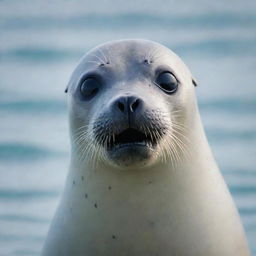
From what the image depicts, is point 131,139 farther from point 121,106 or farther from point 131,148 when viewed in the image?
point 121,106

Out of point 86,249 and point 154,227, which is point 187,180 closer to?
point 154,227

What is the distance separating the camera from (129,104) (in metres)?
Result: 6.55

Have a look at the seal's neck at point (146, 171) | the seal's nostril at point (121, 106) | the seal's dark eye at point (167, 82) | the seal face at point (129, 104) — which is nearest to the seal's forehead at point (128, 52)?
the seal face at point (129, 104)

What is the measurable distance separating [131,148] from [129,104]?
338 millimetres

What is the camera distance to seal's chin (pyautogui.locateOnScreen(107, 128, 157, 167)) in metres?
6.59

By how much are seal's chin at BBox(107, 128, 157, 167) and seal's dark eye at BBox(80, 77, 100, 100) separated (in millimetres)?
619

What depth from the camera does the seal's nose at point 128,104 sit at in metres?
6.55

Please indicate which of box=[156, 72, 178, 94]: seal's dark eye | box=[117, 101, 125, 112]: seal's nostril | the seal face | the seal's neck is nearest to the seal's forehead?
the seal face

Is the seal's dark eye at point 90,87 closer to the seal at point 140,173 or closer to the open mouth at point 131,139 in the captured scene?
the seal at point 140,173

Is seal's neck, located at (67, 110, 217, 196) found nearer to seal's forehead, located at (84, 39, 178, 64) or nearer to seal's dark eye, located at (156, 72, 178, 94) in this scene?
seal's dark eye, located at (156, 72, 178, 94)

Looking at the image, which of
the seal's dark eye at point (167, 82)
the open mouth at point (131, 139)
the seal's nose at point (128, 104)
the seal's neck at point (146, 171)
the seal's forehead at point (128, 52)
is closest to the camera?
the seal's nose at point (128, 104)

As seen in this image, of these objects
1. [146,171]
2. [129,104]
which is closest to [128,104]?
[129,104]

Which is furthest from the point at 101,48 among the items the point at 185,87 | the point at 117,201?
the point at 117,201

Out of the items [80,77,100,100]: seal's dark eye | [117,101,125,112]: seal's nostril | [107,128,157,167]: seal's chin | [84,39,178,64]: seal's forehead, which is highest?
[84,39,178,64]: seal's forehead
